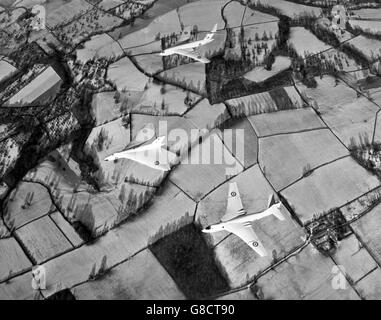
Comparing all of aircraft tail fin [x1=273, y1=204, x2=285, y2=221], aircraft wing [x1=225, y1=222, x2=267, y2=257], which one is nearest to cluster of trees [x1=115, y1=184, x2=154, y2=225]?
aircraft wing [x1=225, y1=222, x2=267, y2=257]

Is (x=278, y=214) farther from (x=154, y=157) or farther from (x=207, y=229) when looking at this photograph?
(x=154, y=157)

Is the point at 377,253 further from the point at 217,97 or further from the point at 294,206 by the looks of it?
the point at 217,97

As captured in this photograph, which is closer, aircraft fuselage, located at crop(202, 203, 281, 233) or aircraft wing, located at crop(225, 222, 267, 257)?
aircraft wing, located at crop(225, 222, 267, 257)

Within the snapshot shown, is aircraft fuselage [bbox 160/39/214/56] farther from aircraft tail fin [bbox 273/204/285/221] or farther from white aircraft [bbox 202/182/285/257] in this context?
aircraft tail fin [bbox 273/204/285/221]

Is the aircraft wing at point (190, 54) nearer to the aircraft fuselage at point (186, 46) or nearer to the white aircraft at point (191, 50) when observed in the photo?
the white aircraft at point (191, 50)

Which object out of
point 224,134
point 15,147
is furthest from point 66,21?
point 224,134

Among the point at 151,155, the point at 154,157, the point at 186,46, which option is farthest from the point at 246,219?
the point at 186,46
